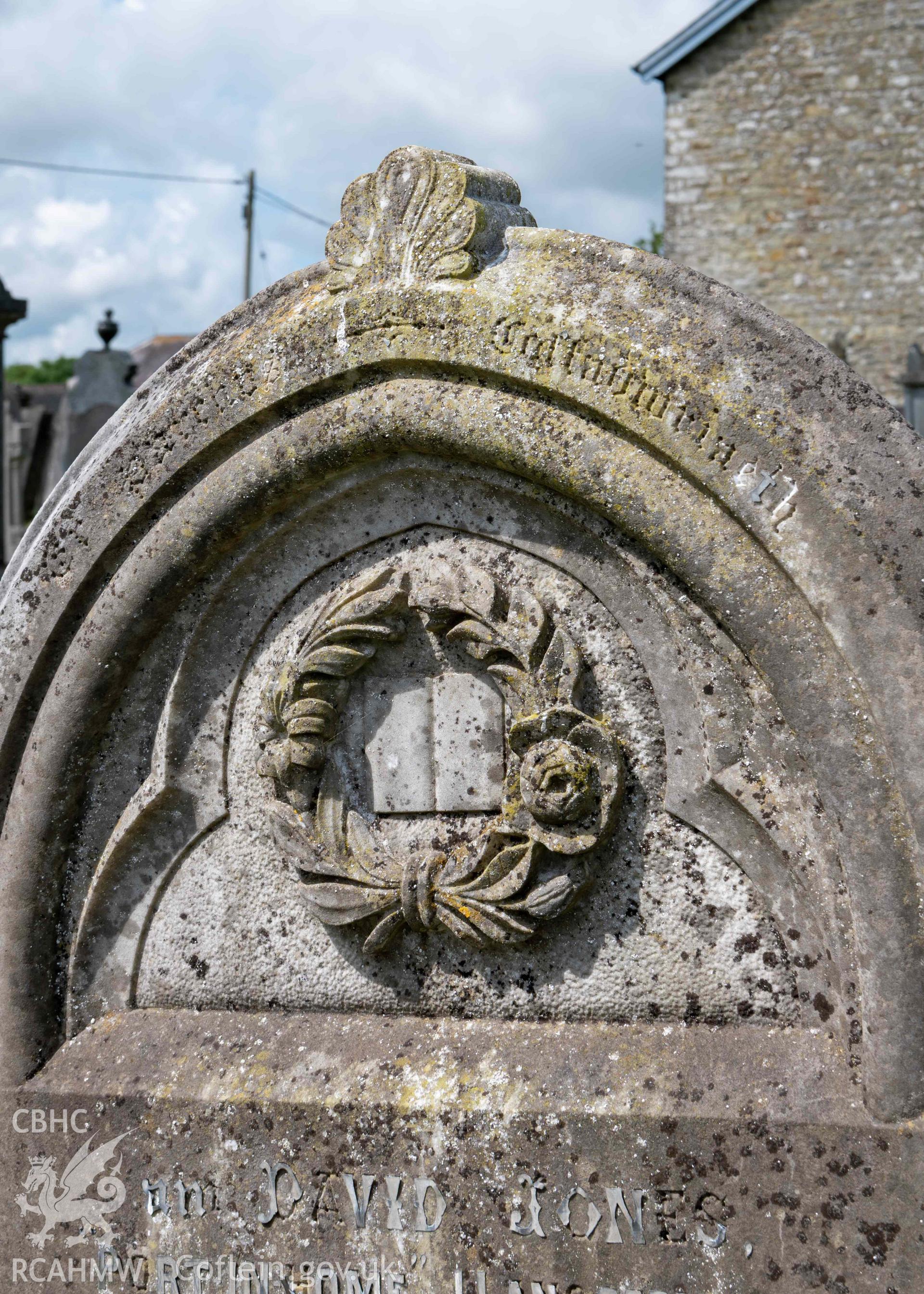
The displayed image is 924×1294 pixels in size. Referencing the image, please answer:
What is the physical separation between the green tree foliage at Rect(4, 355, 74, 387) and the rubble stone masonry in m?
36.8

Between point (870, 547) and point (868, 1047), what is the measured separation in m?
0.78

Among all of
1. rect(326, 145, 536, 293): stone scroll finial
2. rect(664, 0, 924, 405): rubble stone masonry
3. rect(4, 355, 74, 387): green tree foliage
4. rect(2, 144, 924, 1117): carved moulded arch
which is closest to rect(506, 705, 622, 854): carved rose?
rect(2, 144, 924, 1117): carved moulded arch

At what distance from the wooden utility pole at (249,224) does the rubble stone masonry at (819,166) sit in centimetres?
1041

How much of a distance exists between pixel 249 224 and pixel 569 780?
22.9 meters

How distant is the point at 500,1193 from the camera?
2059mm

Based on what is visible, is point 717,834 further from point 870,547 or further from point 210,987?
point 210,987

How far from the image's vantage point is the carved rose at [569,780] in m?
2.04

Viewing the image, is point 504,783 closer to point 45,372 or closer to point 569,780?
point 569,780

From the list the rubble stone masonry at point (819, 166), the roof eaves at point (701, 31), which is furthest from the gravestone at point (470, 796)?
the roof eaves at point (701, 31)

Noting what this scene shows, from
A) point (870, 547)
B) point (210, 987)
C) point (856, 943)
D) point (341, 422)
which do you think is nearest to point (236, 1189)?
point (210, 987)

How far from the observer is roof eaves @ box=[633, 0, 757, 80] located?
47.2ft

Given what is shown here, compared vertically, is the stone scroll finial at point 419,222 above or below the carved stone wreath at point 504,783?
above

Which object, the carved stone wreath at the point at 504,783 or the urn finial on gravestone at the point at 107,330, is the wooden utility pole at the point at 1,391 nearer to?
the urn finial on gravestone at the point at 107,330

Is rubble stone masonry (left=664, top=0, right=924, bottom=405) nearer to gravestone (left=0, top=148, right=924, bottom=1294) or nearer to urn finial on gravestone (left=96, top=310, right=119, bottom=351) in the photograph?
urn finial on gravestone (left=96, top=310, right=119, bottom=351)
